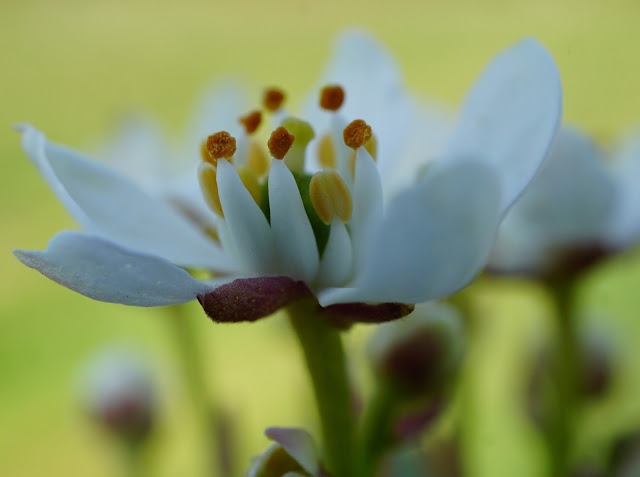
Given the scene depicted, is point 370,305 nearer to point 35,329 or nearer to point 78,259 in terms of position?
point 78,259

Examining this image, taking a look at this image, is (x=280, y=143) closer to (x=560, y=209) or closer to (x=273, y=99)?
(x=273, y=99)

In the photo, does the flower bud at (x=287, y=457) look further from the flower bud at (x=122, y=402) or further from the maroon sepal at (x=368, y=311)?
the flower bud at (x=122, y=402)

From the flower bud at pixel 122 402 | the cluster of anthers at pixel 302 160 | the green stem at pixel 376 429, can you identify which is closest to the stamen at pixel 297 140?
the cluster of anthers at pixel 302 160

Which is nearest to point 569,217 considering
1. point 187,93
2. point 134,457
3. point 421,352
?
point 421,352

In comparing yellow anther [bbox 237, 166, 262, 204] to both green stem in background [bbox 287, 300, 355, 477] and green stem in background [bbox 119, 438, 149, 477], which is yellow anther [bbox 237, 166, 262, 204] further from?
green stem in background [bbox 119, 438, 149, 477]

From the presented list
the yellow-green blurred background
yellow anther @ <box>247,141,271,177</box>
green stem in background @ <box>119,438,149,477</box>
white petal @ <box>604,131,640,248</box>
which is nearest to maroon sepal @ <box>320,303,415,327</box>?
yellow anther @ <box>247,141,271,177</box>
